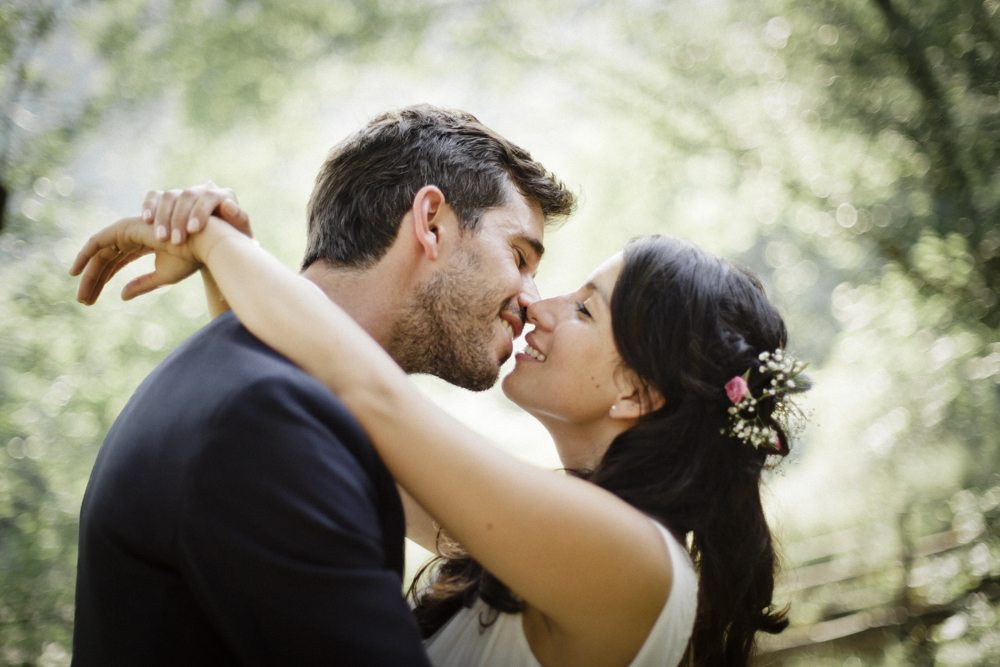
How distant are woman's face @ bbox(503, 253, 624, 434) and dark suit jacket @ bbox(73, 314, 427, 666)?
0.80 m

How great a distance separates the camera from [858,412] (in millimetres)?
4004

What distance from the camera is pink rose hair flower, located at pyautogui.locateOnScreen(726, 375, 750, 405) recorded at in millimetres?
2004

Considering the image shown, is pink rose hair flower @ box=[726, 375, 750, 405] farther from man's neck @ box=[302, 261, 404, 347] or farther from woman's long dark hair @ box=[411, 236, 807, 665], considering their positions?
man's neck @ box=[302, 261, 404, 347]

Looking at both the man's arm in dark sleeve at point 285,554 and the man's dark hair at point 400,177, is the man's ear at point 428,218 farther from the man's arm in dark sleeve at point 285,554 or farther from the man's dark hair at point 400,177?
the man's arm in dark sleeve at point 285,554

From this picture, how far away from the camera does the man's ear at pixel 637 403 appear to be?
6.81 ft

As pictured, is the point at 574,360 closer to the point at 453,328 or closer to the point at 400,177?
the point at 453,328

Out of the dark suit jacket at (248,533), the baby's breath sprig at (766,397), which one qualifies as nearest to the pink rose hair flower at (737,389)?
the baby's breath sprig at (766,397)

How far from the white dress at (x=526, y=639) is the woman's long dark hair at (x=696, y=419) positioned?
111mm

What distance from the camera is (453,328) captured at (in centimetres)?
201

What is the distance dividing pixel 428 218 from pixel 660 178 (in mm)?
3161

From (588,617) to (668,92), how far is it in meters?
3.56

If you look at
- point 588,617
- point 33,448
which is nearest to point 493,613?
point 588,617

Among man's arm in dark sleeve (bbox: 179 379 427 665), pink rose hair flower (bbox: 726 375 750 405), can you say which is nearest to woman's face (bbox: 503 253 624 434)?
pink rose hair flower (bbox: 726 375 750 405)

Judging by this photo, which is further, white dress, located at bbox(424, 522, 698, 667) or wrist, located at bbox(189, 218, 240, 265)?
white dress, located at bbox(424, 522, 698, 667)
